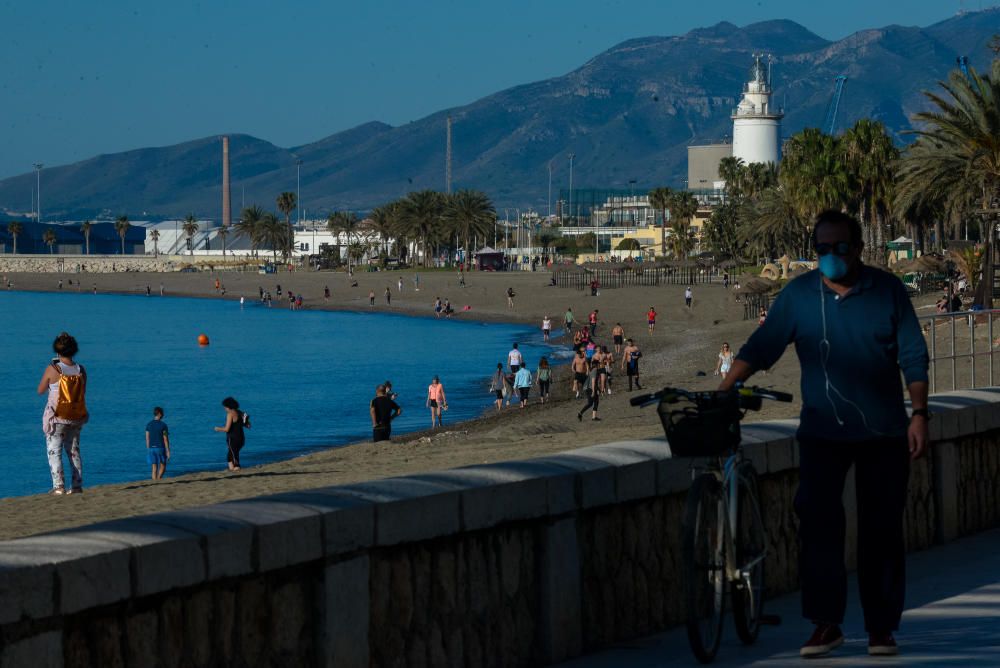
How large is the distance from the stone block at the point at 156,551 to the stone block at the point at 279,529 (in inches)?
9.8

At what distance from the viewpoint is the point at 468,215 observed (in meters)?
152

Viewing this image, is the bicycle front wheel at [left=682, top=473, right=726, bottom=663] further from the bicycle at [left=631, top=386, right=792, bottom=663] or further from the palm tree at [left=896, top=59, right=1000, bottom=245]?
the palm tree at [left=896, top=59, right=1000, bottom=245]

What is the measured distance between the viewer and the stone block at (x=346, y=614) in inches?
188

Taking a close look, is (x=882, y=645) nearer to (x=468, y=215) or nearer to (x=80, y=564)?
(x=80, y=564)

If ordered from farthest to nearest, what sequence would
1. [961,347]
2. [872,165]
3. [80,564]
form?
[872,165], [961,347], [80,564]

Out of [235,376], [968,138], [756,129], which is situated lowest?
[235,376]

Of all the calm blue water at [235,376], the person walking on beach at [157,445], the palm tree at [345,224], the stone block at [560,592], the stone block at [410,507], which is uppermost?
the palm tree at [345,224]

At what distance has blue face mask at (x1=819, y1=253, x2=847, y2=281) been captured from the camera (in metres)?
5.47

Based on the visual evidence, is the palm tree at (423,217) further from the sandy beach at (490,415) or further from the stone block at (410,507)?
the stone block at (410,507)

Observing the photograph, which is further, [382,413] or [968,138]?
[968,138]

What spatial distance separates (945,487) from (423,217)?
14693cm

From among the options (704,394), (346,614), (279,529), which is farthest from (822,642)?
(279,529)

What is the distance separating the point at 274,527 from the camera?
14.8 feet

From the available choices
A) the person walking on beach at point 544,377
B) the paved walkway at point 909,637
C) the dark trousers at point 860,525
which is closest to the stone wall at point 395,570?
the paved walkway at point 909,637
